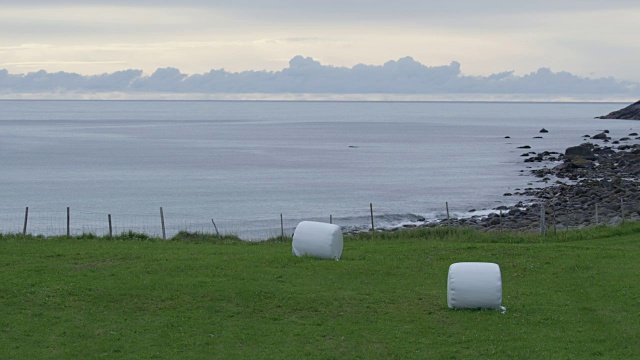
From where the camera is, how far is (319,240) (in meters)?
27.8

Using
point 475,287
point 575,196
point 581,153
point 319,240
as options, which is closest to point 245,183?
point 575,196

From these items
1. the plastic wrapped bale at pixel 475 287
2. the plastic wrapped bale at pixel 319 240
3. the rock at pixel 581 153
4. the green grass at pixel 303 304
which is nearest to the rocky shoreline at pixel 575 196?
→ the rock at pixel 581 153

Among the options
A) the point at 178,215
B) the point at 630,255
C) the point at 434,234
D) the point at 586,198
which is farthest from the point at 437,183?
the point at 630,255

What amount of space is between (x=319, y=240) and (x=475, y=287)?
8002 millimetres

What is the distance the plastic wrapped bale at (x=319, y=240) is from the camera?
27.7 metres

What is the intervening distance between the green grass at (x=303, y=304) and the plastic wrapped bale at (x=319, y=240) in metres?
0.52

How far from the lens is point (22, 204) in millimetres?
71562

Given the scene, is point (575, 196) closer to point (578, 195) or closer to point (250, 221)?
point (578, 195)

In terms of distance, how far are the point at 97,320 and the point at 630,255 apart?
730 inches

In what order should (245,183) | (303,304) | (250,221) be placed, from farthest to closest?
(245,183), (250,221), (303,304)

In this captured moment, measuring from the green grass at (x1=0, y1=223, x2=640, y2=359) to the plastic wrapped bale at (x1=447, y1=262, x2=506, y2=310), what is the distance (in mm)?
335

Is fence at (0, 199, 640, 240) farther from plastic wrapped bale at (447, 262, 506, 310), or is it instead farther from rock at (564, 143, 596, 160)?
rock at (564, 143, 596, 160)

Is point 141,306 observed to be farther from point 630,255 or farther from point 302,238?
point 630,255

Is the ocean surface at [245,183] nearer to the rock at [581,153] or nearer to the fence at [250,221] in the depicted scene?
the fence at [250,221]
